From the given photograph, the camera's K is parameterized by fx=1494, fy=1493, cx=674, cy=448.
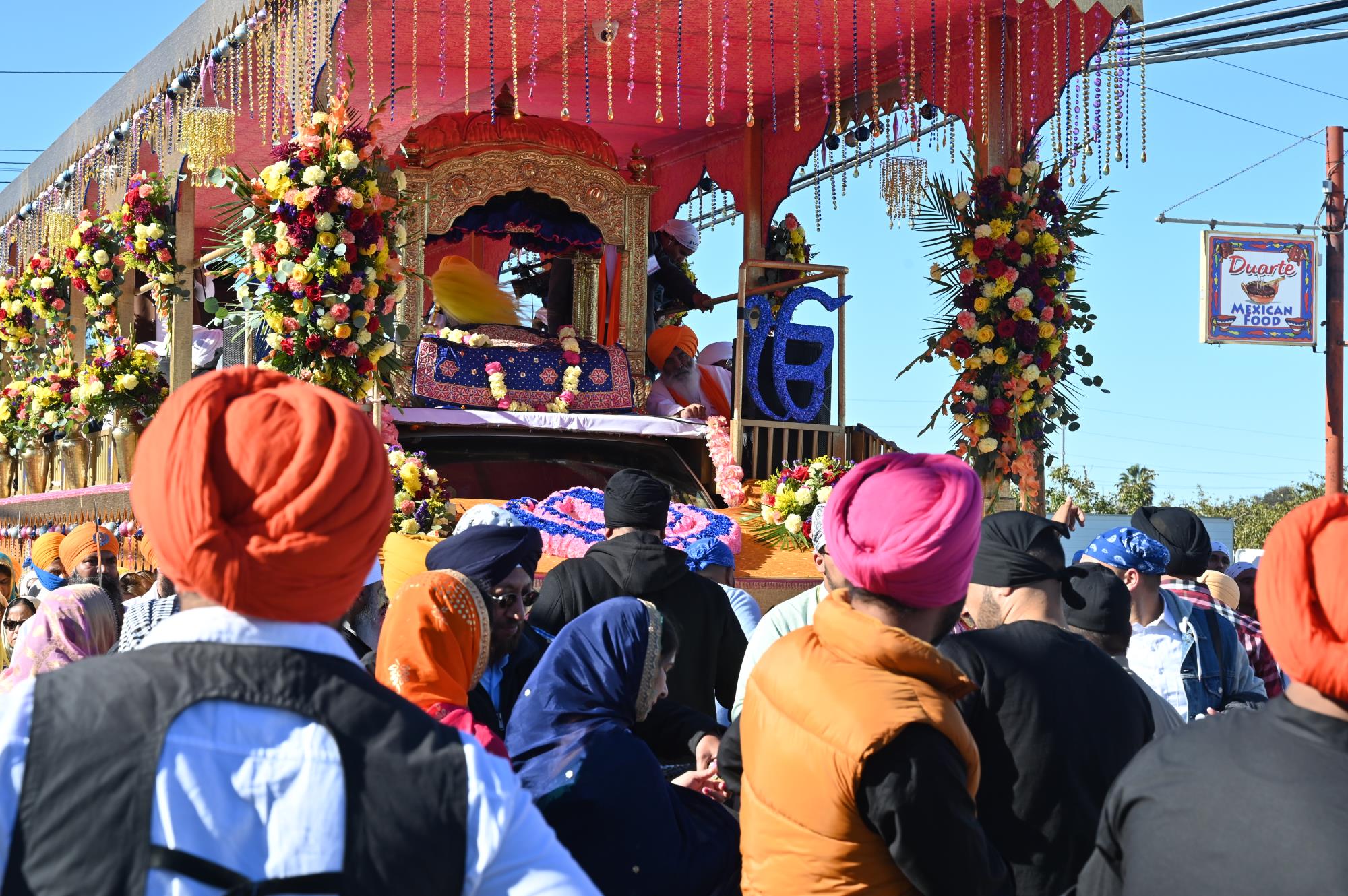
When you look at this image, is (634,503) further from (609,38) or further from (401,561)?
(609,38)

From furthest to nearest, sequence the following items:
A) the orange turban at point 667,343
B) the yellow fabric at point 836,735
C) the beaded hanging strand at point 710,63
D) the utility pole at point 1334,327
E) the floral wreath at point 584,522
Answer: the utility pole at point 1334,327 < the orange turban at point 667,343 < the beaded hanging strand at point 710,63 < the floral wreath at point 584,522 < the yellow fabric at point 836,735

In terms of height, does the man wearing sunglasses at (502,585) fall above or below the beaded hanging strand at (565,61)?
below

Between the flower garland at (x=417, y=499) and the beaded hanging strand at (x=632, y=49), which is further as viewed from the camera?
the beaded hanging strand at (x=632, y=49)

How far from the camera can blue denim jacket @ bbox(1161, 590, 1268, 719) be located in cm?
419

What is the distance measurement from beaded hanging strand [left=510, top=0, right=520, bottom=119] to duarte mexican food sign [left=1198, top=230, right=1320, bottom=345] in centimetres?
949

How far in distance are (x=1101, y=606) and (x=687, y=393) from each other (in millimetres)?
7752

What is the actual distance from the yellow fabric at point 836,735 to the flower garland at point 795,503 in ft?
21.4

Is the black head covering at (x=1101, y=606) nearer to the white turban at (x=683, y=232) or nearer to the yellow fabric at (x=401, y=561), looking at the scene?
the yellow fabric at (x=401, y=561)

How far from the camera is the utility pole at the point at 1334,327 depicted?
17359 mm

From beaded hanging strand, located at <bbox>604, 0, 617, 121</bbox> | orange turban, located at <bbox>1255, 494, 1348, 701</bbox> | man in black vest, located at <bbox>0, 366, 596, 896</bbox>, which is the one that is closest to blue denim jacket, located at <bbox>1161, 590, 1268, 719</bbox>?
orange turban, located at <bbox>1255, 494, 1348, 701</bbox>

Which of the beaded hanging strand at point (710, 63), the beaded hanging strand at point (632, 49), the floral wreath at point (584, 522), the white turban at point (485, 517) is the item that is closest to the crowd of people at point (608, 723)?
the white turban at point (485, 517)

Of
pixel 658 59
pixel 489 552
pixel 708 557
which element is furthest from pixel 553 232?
pixel 489 552

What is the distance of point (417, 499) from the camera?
27.4 feet

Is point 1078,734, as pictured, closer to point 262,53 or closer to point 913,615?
point 913,615
